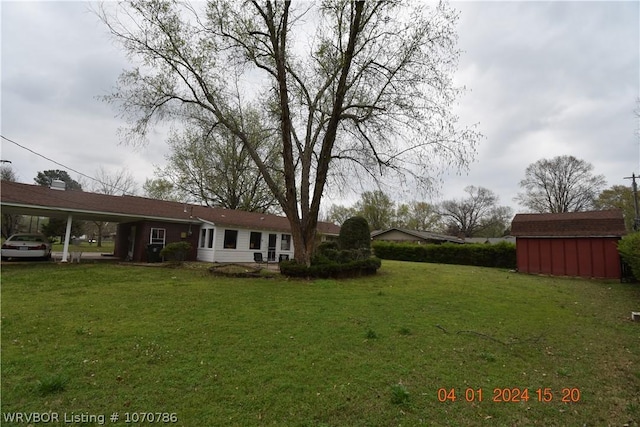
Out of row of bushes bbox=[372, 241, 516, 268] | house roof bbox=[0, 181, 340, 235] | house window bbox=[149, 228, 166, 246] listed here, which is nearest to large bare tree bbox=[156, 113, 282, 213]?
house roof bbox=[0, 181, 340, 235]

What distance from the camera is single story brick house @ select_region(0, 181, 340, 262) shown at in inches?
584

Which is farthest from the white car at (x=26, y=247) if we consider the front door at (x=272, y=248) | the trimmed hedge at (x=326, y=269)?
the trimmed hedge at (x=326, y=269)

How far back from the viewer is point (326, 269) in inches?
511

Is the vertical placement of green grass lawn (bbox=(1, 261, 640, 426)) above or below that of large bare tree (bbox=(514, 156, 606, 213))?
below

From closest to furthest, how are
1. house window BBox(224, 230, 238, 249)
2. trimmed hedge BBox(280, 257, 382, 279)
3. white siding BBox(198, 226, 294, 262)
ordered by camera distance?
trimmed hedge BBox(280, 257, 382, 279) < white siding BBox(198, 226, 294, 262) < house window BBox(224, 230, 238, 249)

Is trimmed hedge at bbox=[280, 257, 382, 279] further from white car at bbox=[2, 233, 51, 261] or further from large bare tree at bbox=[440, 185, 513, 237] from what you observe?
large bare tree at bbox=[440, 185, 513, 237]

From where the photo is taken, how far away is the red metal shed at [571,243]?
1600cm

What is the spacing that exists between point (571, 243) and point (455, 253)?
901cm

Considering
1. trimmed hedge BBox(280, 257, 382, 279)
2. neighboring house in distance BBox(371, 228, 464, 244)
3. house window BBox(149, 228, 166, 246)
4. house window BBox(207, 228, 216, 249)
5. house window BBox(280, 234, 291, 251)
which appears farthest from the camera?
neighboring house in distance BBox(371, 228, 464, 244)

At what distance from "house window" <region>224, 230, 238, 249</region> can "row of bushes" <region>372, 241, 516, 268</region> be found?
15.7m

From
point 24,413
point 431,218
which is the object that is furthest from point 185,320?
point 431,218

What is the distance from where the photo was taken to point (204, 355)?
14.4ft

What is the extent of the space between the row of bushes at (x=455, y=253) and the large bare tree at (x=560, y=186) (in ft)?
92.2

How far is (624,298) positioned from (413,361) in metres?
10.4
